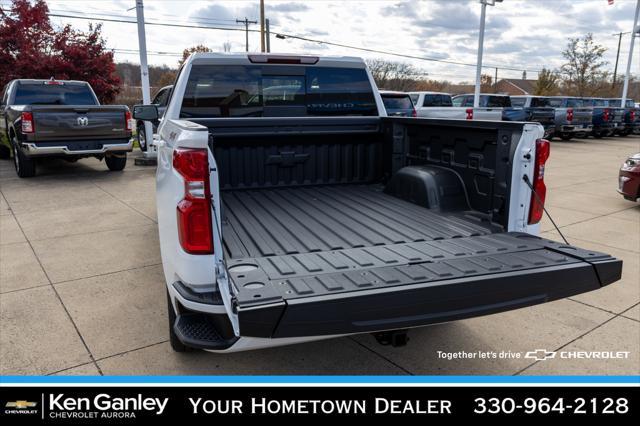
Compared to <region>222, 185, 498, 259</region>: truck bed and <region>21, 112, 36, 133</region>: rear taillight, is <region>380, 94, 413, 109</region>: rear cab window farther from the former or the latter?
<region>222, 185, 498, 259</region>: truck bed

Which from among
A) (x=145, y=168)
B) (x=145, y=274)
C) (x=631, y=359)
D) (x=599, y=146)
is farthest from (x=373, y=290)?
(x=599, y=146)

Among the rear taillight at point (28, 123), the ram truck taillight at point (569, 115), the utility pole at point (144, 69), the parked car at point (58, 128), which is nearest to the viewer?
the rear taillight at point (28, 123)

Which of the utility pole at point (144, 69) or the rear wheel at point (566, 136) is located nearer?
the utility pole at point (144, 69)

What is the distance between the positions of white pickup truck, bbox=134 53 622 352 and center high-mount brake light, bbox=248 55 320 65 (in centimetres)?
1

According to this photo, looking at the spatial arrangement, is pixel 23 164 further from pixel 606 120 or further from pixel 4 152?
pixel 606 120

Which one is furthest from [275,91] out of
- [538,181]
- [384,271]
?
[384,271]

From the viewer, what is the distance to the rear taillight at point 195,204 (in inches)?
97.7

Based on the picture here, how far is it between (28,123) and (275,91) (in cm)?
690

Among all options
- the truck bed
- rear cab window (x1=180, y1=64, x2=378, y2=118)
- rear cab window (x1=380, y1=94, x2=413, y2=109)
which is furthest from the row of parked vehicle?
the truck bed

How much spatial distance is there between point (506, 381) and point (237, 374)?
1.69m

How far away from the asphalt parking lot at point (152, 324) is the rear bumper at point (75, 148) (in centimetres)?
268

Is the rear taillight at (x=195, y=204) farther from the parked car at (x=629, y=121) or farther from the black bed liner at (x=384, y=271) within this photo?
the parked car at (x=629, y=121)

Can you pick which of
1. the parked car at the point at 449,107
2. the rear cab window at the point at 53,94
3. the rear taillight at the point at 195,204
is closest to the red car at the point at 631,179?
the rear taillight at the point at 195,204

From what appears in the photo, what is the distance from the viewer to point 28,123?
924cm
